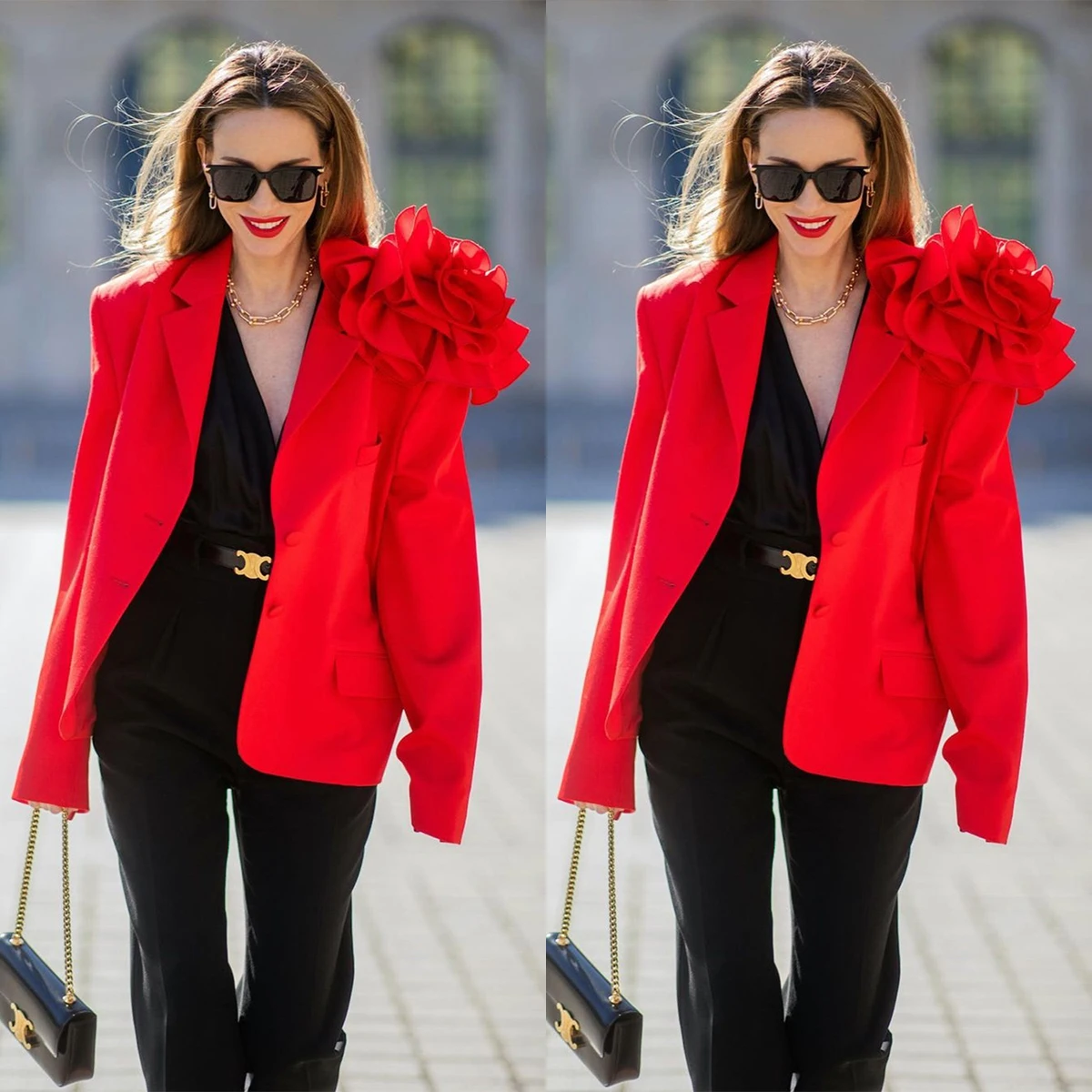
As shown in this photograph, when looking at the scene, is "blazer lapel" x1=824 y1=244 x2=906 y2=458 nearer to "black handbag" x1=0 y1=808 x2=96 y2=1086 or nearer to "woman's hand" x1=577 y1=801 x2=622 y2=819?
"woman's hand" x1=577 y1=801 x2=622 y2=819

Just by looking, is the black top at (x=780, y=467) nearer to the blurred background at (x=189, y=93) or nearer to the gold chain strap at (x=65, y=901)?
the gold chain strap at (x=65, y=901)

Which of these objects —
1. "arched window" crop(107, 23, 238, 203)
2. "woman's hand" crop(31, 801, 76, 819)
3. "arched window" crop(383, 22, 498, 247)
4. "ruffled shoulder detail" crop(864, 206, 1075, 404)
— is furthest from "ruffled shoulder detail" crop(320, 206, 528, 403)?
"arched window" crop(107, 23, 238, 203)

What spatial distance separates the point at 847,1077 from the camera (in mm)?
3244

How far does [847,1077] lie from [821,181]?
5.45 feet

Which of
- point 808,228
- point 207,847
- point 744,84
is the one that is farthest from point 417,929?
point 744,84

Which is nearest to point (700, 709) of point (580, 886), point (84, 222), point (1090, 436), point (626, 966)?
point (626, 966)

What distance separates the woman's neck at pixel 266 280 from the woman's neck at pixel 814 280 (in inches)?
37.2

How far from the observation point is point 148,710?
3170 mm

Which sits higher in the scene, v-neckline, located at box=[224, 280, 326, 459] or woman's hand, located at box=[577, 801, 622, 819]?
v-neckline, located at box=[224, 280, 326, 459]

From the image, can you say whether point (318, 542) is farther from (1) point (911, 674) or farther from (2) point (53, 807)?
(1) point (911, 674)

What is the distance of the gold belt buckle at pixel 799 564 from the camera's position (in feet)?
10.4

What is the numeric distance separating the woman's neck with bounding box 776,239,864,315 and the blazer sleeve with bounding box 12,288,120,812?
130 centimetres

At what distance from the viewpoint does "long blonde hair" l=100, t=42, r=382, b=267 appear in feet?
10.5

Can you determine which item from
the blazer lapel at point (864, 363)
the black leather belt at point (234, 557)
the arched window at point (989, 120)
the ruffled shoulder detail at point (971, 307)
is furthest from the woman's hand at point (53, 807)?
the arched window at point (989, 120)
